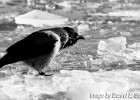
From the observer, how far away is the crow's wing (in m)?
4.75

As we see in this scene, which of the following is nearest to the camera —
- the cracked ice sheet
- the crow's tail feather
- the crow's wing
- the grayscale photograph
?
the cracked ice sheet

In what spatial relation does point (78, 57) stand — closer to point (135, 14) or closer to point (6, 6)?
point (135, 14)

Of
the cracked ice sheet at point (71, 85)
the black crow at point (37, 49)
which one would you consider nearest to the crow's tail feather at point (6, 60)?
the black crow at point (37, 49)

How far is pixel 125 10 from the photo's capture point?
962cm

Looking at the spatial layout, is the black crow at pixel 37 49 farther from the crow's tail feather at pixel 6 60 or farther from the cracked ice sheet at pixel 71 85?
the cracked ice sheet at pixel 71 85

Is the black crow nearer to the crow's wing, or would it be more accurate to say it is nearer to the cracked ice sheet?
the crow's wing

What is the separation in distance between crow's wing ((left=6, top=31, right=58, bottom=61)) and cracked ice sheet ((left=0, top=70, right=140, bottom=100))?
0.95ft

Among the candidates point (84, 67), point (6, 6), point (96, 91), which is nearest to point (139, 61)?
point (84, 67)

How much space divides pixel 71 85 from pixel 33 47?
3.49 feet

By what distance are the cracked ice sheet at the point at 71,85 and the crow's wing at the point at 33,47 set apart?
0.29m

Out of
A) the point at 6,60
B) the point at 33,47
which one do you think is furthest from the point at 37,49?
the point at 6,60

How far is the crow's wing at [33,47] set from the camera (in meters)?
4.75

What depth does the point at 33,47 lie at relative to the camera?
4.82 metres

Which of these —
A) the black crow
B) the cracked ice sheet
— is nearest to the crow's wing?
the black crow
